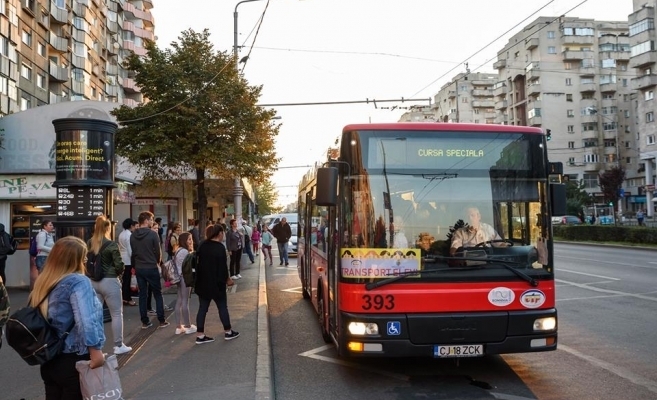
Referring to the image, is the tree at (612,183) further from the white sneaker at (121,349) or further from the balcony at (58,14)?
the white sneaker at (121,349)

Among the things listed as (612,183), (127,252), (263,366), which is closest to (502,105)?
(612,183)

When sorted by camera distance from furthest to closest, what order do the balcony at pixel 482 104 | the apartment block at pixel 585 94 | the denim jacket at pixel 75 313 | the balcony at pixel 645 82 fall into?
1. the balcony at pixel 482 104
2. the apartment block at pixel 585 94
3. the balcony at pixel 645 82
4. the denim jacket at pixel 75 313

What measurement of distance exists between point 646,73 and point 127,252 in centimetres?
6466

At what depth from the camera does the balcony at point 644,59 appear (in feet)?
189

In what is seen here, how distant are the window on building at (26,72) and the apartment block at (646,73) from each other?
54.1 metres

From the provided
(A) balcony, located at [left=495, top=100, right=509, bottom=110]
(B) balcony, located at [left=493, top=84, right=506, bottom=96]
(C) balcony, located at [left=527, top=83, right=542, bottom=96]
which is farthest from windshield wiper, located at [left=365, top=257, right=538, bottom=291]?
(B) balcony, located at [left=493, top=84, right=506, bottom=96]

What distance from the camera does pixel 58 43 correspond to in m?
42.8

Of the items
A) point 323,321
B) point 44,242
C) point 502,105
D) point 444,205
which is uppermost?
point 502,105

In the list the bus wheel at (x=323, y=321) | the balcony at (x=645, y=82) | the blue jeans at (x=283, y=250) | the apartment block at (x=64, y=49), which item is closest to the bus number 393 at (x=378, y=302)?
the bus wheel at (x=323, y=321)

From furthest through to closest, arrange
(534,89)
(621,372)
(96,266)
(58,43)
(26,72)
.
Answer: (534,89), (58,43), (26,72), (96,266), (621,372)

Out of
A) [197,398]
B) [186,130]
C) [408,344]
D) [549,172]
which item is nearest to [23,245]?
[186,130]

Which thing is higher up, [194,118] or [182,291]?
[194,118]

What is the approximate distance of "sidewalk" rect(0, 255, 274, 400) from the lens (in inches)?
224

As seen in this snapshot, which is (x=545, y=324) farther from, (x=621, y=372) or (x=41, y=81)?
(x=41, y=81)
